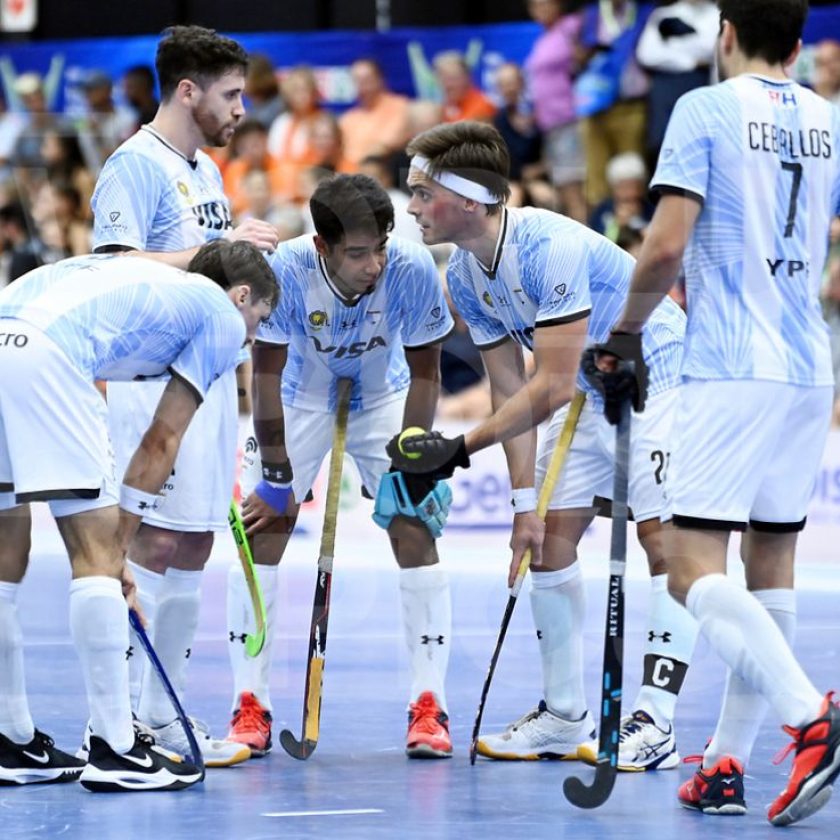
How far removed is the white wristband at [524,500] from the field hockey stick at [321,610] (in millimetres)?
539

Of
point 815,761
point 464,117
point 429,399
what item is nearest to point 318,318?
point 429,399

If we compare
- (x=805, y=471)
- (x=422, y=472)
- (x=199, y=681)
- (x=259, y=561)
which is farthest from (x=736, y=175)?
(x=199, y=681)

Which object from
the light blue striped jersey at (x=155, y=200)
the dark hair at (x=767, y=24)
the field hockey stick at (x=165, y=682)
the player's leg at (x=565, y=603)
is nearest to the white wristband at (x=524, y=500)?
the player's leg at (x=565, y=603)

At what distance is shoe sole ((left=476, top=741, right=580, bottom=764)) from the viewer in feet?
15.4

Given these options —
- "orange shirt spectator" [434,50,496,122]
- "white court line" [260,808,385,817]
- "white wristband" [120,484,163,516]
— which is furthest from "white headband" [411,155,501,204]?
"orange shirt spectator" [434,50,496,122]

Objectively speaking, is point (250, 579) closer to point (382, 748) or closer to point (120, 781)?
point (382, 748)

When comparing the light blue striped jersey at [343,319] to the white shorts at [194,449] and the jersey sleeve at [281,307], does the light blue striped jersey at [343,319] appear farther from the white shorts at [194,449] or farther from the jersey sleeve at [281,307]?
the white shorts at [194,449]

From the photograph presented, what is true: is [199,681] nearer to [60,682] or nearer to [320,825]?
[60,682]

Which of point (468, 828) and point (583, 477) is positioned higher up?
point (583, 477)

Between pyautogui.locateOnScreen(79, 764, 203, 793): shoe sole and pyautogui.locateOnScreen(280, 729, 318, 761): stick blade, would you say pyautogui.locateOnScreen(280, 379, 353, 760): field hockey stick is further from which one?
pyautogui.locateOnScreen(79, 764, 203, 793): shoe sole

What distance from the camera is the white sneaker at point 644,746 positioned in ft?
14.7

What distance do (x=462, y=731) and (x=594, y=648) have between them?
1851 mm

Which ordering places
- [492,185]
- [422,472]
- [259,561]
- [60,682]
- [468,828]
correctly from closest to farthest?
1. [468,828]
2. [422,472]
3. [492,185]
4. [259,561]
5. [60,682]

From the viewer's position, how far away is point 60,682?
5.75 m
